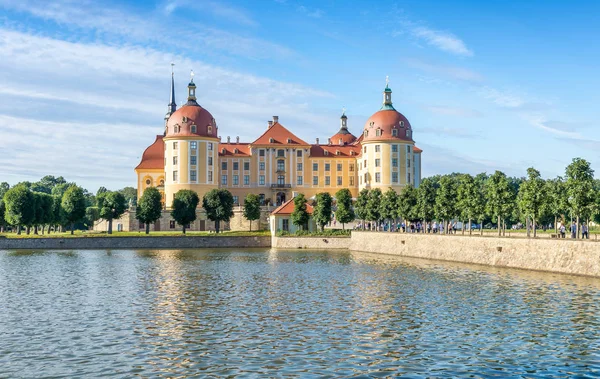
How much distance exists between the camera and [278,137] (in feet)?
372

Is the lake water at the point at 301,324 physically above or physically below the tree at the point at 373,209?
below

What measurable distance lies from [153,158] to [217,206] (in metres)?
30.2

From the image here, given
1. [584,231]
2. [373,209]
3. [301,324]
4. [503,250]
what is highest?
[373,209]

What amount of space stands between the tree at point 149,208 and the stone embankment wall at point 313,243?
18.4m

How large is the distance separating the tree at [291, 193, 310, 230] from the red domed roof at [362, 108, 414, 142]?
992 inches

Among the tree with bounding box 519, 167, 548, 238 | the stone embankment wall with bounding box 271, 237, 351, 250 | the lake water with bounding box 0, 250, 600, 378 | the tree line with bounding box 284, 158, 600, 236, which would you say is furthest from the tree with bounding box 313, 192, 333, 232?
the lake water with bounding box 0, 250, 600, 378

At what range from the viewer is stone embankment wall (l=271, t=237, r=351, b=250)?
78.0 metres

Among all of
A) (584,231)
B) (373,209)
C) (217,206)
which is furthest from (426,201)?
(217,206)

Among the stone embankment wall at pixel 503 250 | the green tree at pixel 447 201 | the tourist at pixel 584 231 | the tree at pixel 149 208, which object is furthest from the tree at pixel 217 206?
the tourist at pixel 584 231

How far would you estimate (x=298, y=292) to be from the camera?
119ft

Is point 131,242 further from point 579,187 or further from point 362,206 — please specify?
point 579,187

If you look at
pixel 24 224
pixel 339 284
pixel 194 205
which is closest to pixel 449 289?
pixel 339 284

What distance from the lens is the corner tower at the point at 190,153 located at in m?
102

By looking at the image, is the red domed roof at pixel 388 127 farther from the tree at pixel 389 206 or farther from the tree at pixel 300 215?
the tree at pixel 389 206
